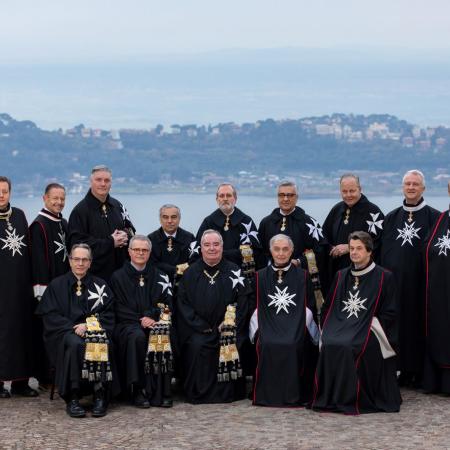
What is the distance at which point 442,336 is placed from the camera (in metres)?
9.48

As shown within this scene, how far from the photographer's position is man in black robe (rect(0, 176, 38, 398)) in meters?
9.36

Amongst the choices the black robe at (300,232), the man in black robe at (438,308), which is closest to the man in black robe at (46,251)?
the black robe at (300,232)

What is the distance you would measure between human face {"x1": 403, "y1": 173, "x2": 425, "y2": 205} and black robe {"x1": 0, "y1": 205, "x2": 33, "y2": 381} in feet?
10.9

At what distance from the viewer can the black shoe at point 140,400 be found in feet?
29.6

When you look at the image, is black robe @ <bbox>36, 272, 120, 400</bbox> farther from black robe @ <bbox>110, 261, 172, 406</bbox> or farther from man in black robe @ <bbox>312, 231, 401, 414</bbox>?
man in black robe @ <bbox>312, 231, 401, 414</bbox>

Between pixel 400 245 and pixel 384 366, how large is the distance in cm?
124

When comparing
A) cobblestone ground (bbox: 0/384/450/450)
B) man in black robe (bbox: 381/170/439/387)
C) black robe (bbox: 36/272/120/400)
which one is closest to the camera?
cobblestone ground (bbox: 0/384/450/450)

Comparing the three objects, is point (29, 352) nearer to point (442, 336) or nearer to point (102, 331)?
point (102, 331)

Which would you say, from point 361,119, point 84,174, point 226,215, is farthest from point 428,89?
point 226,215

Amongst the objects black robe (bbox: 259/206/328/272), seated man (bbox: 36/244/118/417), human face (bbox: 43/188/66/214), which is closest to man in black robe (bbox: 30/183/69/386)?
human face (bbox: 43/188/66/214)

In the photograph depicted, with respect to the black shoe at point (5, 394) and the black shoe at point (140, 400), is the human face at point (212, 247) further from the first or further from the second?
the black shoe at point (5, 394)

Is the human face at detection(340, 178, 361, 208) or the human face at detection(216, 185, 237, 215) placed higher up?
the human face at detection(340, 178, 361, 208)

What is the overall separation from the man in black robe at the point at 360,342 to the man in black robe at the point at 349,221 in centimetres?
79

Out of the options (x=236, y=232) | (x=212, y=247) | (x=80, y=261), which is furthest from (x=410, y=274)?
(x=80, y=261)
